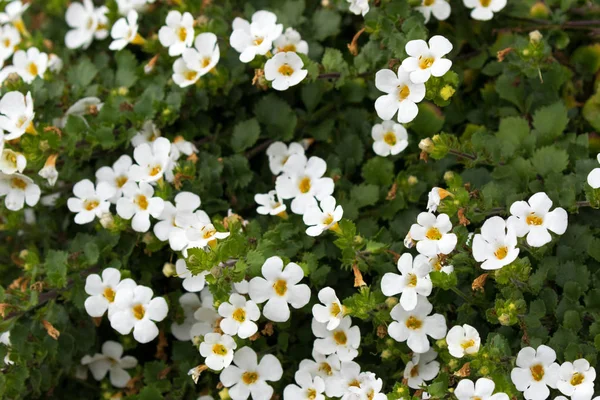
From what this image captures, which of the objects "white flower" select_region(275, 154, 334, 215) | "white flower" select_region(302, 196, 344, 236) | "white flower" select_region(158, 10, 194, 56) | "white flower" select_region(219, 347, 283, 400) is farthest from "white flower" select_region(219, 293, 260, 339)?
"white flower" select_region(158, 10, 194, 56)

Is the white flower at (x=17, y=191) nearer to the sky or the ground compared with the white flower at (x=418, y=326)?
nearer to the sky

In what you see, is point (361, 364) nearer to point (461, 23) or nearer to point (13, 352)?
A: point (13, 352)

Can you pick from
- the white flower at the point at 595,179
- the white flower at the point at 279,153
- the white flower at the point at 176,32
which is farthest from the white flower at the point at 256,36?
the white flower at the point at 595,179

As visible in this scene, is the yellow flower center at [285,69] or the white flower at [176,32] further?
the white flower at [176,32]

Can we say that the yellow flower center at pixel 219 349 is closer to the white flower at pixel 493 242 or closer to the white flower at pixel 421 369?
the white flower at pixel 421 369

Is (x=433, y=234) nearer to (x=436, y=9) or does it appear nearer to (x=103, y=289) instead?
(x=436, y=9)

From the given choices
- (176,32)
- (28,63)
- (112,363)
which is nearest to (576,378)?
(112,363)

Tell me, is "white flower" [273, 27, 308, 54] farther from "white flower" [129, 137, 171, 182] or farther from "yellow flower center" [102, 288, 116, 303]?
"yellow flower center" [102, 288, 116, 303]
